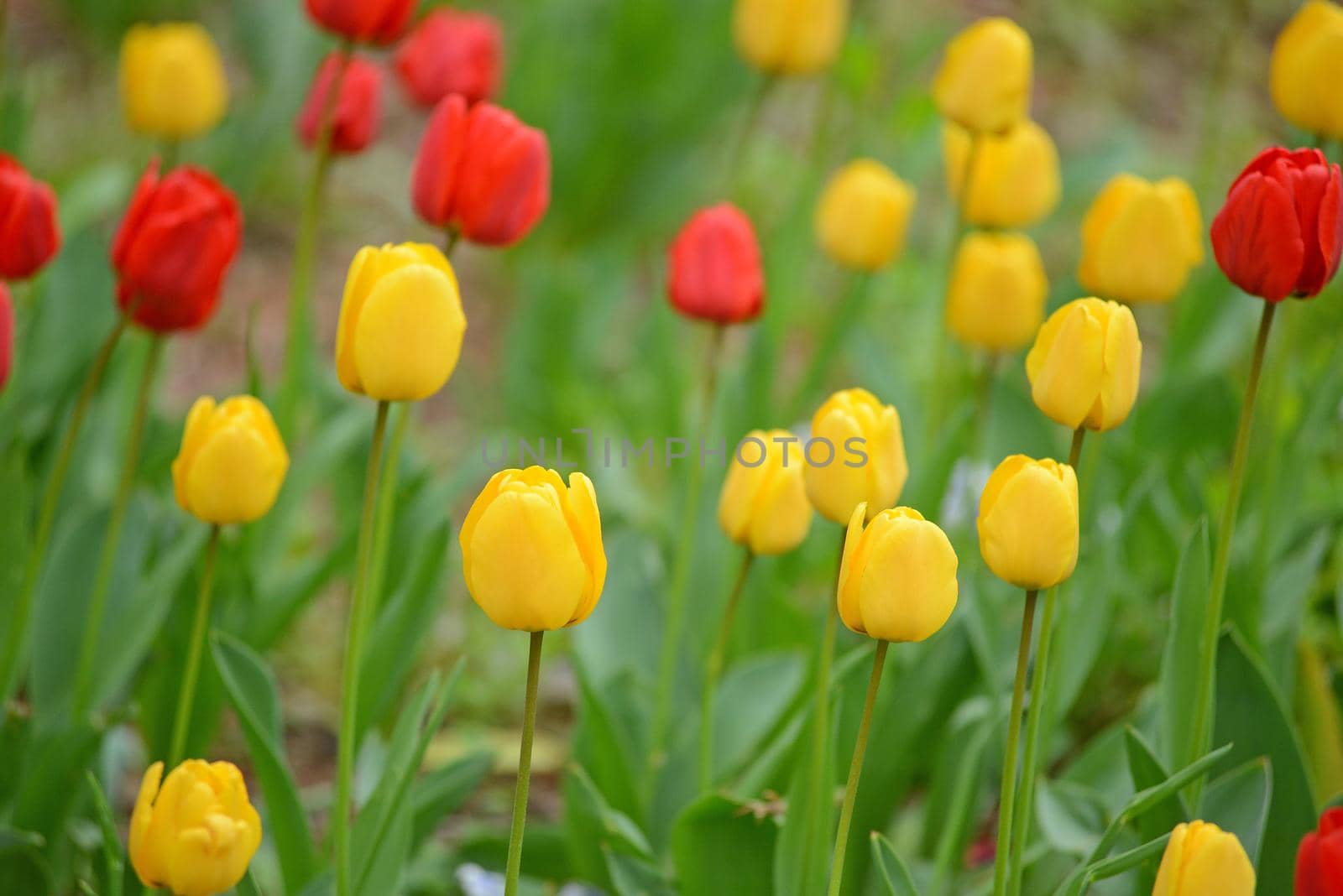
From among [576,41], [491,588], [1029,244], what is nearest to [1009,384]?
[1029,244]

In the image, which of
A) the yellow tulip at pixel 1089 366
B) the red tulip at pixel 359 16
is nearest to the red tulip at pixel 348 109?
the red tulip at pixel 359 16

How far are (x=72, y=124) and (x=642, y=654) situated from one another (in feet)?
6.82

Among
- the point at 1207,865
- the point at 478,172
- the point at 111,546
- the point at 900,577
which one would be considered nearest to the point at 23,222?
the point at 111,546

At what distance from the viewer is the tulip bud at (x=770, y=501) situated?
1114 mm

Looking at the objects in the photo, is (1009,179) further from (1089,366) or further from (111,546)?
(111,546)

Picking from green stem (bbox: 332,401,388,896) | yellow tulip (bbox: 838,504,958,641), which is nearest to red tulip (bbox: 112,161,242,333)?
green stem (bbox: 332,401,388,896)

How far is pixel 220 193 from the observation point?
3.84 ft

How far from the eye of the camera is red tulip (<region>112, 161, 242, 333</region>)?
114 centimetres

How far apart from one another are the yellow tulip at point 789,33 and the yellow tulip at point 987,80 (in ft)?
1.59

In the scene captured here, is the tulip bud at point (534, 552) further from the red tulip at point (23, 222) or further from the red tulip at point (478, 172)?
the red tulip at point (23, 222)

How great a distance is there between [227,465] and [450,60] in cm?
88

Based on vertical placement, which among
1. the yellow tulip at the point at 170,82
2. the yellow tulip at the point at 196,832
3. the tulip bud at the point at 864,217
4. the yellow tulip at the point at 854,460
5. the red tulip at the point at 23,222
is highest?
the yellow tulip at the point at 170,82

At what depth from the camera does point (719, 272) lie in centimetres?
134

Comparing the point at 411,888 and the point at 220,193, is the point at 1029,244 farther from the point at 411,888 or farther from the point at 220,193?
the point at 411,888
